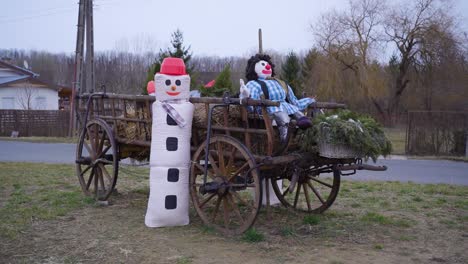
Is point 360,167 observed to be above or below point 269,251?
above

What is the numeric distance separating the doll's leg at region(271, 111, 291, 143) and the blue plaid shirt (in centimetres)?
6

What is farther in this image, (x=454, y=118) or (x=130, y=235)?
(x=454, y=118)

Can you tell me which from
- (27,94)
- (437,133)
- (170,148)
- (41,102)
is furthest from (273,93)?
(41,102)

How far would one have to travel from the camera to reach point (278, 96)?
20.9ft

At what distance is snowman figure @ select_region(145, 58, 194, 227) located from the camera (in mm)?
6395

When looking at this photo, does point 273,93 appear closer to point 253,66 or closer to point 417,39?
point 253,66

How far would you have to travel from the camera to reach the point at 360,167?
6027mm

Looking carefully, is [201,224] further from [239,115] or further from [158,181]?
[239,115]

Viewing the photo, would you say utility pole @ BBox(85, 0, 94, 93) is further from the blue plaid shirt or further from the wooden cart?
the blue plaid shirt

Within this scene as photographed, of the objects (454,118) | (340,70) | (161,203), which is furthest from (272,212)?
(340,70)

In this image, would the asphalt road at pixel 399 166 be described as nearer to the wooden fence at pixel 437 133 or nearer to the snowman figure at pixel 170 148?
the wooden fence at pixel 437 133

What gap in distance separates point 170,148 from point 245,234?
1394 millimetres

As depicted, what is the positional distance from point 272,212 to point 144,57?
5052 centimetres

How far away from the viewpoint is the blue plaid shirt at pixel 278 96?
6.17 m
